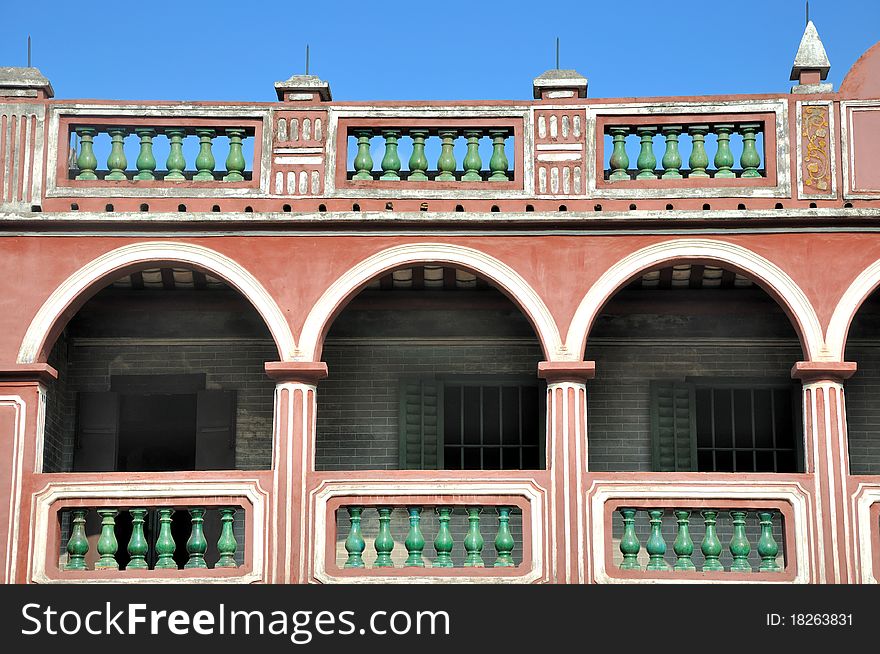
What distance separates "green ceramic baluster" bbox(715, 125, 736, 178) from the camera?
14719 millimetres

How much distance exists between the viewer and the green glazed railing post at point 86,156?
1477cm

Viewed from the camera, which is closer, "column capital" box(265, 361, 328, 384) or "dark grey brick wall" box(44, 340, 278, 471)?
A: "column capital" box(265, 361, 328, 384)

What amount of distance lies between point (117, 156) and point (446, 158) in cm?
290

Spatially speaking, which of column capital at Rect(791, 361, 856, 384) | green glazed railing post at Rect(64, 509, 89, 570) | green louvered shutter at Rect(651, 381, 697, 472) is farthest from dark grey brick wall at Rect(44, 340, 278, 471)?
column capital at Rect(791, 361, 856, 384)

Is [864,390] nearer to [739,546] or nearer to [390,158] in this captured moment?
[739,546]

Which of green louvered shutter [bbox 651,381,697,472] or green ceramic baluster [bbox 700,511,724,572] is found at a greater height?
green louvered shutter [bbox 651,381,697,472]

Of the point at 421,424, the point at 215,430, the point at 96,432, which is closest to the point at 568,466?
the point at 421,424

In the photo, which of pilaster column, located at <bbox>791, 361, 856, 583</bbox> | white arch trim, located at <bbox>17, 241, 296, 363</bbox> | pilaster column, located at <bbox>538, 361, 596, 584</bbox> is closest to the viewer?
pilaster column, located at <bbox>791, 361, 856, 583</bbox>

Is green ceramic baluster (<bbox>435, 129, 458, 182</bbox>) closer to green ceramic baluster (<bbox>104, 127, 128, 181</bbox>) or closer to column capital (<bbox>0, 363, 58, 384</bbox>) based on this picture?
green ceramic baluster (<bbox>104, 127, 128, 181</bbox>)

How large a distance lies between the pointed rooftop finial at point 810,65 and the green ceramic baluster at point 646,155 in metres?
1.31

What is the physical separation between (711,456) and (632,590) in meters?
3.20

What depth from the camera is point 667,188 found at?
48.0 ft

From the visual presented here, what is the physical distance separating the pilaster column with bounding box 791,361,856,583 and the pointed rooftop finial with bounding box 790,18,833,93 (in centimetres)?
251

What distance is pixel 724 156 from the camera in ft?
48.4
